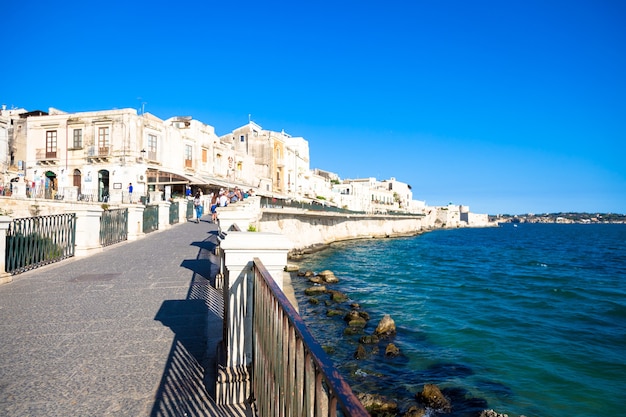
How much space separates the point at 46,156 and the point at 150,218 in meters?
21.5

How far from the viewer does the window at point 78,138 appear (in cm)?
3295

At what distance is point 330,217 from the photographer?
46.7 metres

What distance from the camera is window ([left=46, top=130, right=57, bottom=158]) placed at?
33.4m

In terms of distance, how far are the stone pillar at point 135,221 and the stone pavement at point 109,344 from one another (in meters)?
7.37

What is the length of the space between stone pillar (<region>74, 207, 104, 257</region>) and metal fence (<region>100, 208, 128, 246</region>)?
0.93 meters

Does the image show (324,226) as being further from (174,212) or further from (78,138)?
(78,138)

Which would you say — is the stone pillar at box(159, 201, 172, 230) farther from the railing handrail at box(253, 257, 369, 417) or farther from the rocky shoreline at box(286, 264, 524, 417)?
the railing handrail at box(253, 257, 369, 417)

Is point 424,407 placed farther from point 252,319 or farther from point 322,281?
point 322,281

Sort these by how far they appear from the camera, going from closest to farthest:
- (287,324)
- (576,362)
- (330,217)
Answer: (287,324) < (576,362) < (330,217)

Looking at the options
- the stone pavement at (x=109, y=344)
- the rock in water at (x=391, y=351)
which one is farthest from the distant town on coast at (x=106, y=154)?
the rock in water at (x=391, y=351)

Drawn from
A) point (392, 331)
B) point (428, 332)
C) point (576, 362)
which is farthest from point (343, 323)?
point (576, 362)

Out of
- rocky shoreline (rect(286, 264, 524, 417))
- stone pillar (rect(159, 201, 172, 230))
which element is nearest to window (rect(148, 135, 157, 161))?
stone pillar (rect(159, 201, 172, 230))

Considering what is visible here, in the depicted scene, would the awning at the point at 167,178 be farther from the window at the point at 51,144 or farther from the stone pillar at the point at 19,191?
the stone pillar at the point at 19,191

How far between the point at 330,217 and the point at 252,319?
43.0 meters
